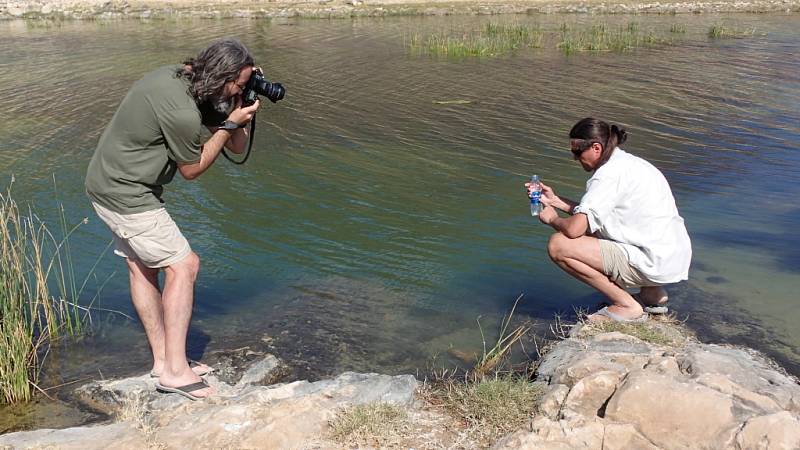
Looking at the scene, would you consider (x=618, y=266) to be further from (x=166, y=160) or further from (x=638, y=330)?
(x=166, y=160)

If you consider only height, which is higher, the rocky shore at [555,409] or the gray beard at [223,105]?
the gray beard at [223,105]

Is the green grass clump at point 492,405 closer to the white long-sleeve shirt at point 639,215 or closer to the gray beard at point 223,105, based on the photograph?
the white long-sleeve shirt at point 639,215

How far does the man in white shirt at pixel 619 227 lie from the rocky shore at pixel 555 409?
48 cm

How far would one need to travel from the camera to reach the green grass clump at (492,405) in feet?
11.7

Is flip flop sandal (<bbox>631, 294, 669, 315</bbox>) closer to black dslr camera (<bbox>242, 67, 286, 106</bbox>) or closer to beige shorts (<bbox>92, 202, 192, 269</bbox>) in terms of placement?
black dslr camera (<bbox>242, 67, 286, 106</bbox>)

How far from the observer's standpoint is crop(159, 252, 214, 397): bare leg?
401cm

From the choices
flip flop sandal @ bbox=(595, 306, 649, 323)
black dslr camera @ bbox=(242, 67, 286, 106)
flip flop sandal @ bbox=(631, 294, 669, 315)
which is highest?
black dslr camera @ bbox=(242, 67, 286, 106)

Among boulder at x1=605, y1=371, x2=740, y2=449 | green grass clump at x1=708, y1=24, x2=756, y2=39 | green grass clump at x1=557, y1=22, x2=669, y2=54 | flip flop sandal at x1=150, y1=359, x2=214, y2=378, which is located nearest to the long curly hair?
flip flop sandal at x1=150, y1=359, x2=214, y2=378

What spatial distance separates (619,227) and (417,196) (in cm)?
344

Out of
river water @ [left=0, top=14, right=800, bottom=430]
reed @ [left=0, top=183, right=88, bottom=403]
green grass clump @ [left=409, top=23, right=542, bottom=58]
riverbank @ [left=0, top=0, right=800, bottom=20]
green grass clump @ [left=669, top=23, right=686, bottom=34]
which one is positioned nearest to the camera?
reed @ [left=0, top=183, right=88, bottom=403]

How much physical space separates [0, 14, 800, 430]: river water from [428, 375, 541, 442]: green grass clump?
0.98 metres

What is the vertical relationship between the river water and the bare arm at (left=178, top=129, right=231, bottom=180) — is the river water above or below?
below

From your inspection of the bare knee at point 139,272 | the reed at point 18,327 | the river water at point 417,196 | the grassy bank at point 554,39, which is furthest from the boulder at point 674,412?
the grassy bank at point 554,39

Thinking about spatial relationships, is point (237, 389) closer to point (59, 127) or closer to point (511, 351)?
point (511, 351)
